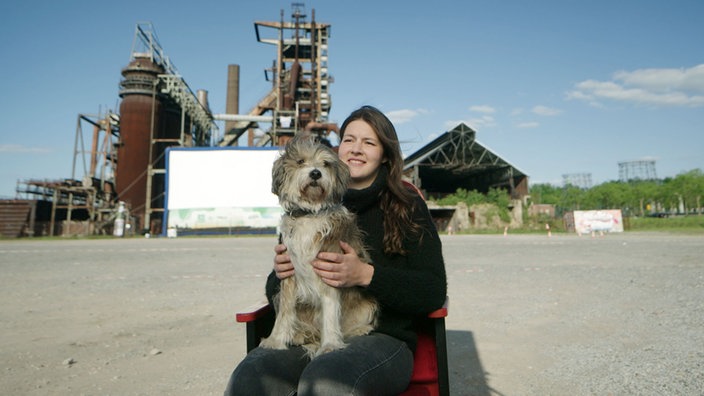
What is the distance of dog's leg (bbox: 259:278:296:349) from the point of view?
2.55m

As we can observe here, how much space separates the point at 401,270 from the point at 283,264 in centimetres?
75

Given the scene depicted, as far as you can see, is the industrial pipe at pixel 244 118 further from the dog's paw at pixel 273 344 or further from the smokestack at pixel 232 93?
the dog's paw at pixel 273 344

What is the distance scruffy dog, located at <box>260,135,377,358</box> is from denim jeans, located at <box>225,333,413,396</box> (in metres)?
0.18

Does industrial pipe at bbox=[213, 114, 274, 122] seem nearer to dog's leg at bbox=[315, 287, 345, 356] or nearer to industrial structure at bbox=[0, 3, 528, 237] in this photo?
industrial structure at bbox=[0, 3, 528, 237]

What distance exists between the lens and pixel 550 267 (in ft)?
39.2

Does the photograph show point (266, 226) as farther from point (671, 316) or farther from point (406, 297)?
point (406, 297)

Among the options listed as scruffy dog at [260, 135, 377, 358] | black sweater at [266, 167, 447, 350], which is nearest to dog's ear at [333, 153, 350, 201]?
scruffy dog at [260, 135, 377, 358]

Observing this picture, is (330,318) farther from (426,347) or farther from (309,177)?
(309,177)

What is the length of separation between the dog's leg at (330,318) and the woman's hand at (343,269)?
0.10 meters

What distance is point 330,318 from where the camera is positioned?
→ 252cm

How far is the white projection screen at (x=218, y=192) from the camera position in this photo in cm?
3731

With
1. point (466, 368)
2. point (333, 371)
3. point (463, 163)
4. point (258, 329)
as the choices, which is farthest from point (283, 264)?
point (463, 163)

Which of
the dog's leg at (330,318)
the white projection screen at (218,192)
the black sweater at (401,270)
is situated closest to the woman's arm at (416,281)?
the black sweater at (401,270)

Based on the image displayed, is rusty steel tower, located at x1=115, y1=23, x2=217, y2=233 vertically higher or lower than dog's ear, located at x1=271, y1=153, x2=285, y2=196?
higher
